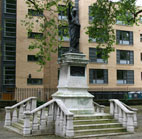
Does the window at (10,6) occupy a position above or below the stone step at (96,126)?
above

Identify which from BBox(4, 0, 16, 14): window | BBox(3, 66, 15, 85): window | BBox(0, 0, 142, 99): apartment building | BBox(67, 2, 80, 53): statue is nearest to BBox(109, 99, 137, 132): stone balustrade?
BBox(67, 2, 80, 53): statue

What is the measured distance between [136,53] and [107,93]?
8.93 m

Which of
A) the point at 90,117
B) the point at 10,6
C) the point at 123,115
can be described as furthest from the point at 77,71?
the point at 10,6

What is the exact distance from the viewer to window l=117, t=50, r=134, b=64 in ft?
134

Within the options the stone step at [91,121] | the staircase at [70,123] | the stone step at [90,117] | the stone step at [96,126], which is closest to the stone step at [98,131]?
the staircase at [70,123]

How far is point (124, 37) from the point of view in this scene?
41844 millimetres

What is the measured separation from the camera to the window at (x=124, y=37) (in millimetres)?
41281

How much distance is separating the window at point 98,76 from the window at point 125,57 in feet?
10.8

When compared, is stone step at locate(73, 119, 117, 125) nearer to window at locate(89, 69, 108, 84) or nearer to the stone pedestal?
the stone pedestal

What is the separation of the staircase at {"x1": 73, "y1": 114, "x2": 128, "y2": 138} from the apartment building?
1783 centimetres

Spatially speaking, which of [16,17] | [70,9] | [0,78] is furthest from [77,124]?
[16,17]

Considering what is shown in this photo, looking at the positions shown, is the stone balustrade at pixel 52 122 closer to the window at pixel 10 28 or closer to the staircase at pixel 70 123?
the staircase at pixel 70 123

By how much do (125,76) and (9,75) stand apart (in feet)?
61.4

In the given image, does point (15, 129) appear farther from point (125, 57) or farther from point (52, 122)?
point (125, 57)
